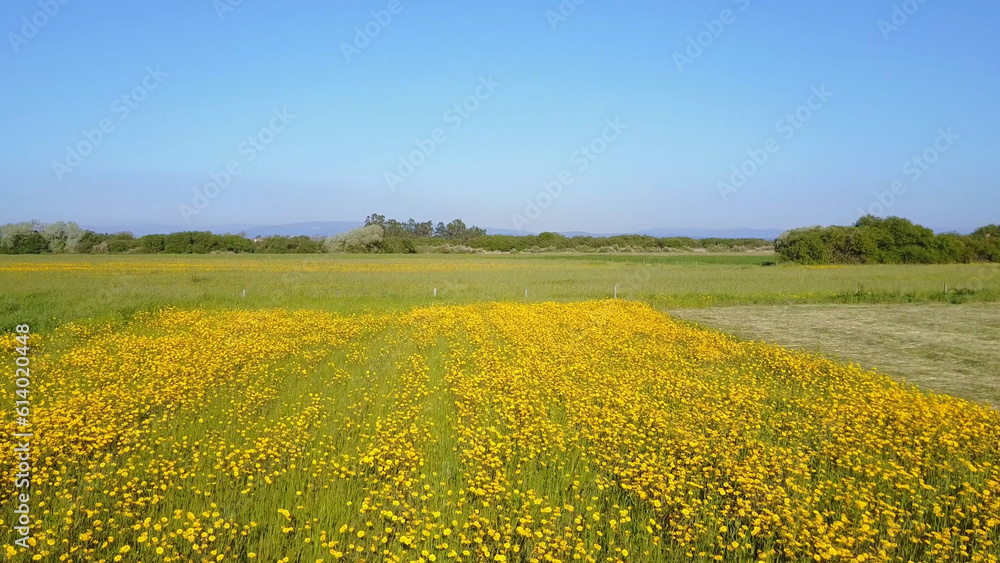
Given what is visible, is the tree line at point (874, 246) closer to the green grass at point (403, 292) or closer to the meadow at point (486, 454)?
the green grass at point (403, 292)

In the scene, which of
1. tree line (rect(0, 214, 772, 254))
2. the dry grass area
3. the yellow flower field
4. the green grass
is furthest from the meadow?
tree line (rect(0, 214, 772, 254))

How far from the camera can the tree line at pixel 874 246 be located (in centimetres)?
6316

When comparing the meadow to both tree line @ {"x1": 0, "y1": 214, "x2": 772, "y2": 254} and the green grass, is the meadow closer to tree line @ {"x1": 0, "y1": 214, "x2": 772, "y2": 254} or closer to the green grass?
the green grass

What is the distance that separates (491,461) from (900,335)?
1698cm

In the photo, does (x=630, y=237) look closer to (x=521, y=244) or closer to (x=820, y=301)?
(x=521, y=244)

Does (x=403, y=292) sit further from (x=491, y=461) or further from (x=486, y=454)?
(x=491, y=461)

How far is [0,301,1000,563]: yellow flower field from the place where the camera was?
4.77 meters

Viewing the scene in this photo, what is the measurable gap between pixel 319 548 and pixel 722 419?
559 cm

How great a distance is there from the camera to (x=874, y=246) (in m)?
63.3

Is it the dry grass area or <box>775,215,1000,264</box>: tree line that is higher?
<box>775,215,1000,264</box>: tree line

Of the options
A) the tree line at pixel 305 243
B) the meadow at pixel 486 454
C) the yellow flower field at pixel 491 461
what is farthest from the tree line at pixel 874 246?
the yellow flower field at pixel 491 461

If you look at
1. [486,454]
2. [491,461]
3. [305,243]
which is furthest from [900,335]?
[305,243]

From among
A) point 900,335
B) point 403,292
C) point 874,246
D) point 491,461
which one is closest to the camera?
point 491,461

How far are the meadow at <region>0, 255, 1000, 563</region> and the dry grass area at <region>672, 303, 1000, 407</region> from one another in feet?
4.81
